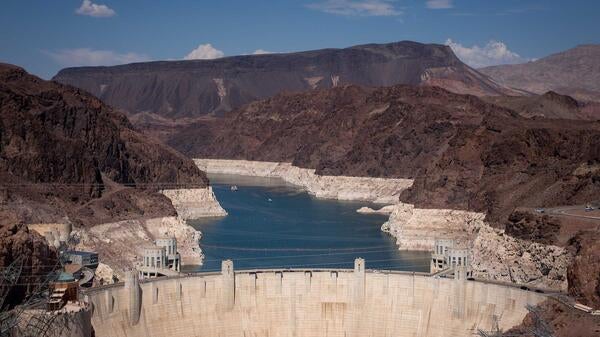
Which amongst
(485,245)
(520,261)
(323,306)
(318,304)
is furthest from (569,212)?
(318,304)

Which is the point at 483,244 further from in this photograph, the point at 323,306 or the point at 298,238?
the point at 323,306

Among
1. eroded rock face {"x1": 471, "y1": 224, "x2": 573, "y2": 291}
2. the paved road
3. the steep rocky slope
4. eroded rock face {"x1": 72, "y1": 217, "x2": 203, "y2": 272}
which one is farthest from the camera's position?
the steep rocky slope

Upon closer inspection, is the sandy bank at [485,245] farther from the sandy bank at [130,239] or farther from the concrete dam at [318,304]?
the sandy bank at [130,239]

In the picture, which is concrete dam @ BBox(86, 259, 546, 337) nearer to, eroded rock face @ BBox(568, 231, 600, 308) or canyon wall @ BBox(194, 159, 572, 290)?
eroded rock face @ BBox(568, 231, 600, 308)

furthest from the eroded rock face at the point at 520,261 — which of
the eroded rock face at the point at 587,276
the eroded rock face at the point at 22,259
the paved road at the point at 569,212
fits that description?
the eroded rock face at the point at 22,259

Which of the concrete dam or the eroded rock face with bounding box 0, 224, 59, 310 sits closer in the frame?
the eroded rock face with bounding box 0, 224, 59, 310

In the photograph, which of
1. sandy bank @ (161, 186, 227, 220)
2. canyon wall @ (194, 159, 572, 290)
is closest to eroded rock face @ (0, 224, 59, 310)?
canyon wall @ (194, 159, 572, 290)
